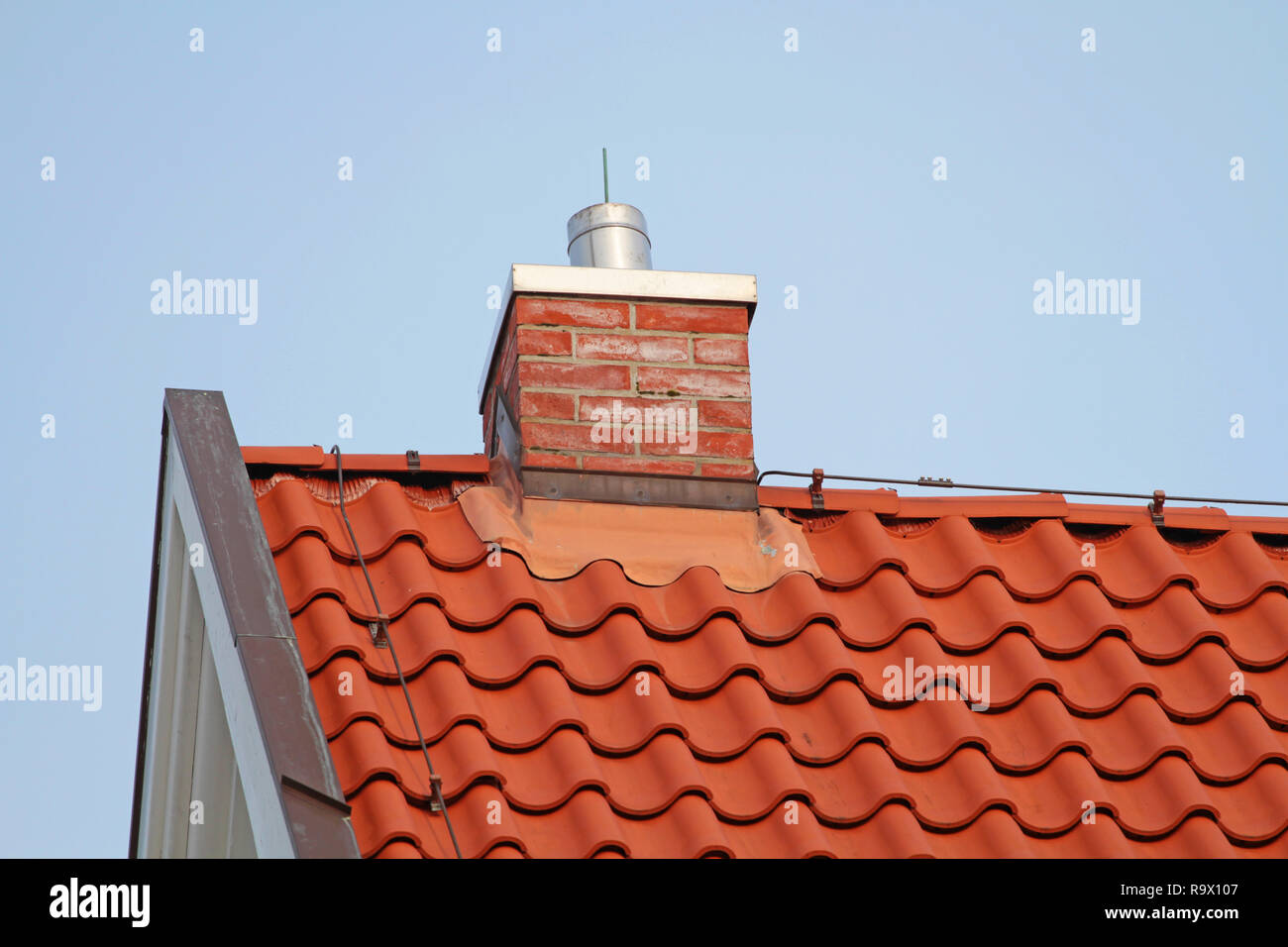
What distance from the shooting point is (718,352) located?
234 inches

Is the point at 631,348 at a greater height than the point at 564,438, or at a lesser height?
greater

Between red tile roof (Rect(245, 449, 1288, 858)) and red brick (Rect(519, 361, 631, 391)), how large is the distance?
1.27 feet

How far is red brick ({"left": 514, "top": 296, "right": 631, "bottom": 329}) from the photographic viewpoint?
5.87m

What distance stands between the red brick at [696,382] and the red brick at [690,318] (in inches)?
6.6

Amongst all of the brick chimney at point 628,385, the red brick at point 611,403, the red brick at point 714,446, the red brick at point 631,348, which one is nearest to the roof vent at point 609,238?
the brick chimney at point 628,385

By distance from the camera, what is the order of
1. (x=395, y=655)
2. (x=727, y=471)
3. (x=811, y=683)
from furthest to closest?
(x=727, y=471), (x=811, y=683), (x=395, y=655)

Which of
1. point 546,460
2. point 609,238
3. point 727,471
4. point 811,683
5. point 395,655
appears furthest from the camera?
point 609,238

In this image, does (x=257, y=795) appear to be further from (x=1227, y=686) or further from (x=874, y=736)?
(x=1227, y=686)

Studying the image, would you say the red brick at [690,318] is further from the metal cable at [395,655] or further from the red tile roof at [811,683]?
the metal cable at [395,655]

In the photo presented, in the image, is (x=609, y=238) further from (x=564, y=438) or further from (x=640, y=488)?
(x=640, y=488)

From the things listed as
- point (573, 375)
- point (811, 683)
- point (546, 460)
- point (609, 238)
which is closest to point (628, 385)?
point (573, 375)

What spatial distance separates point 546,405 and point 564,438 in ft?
0.42

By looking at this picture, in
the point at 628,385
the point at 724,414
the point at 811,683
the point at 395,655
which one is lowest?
the point at 811,683
